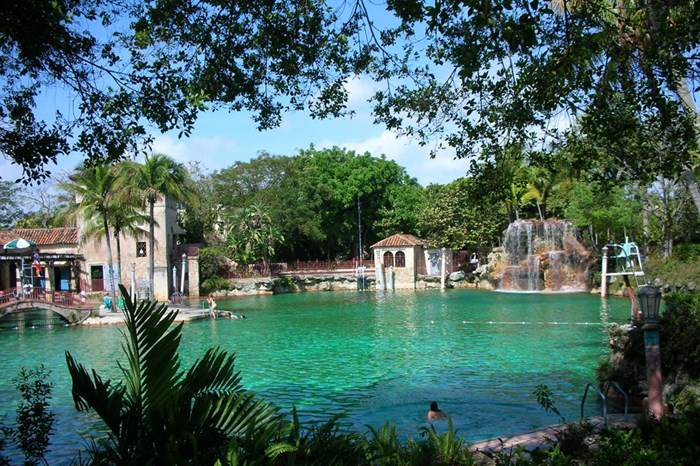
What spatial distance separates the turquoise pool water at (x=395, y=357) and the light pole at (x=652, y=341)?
271 cm

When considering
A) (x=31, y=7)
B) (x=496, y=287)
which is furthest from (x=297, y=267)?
(x=31, y=7)

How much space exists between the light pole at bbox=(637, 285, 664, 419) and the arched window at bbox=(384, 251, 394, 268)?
3969 centimetres

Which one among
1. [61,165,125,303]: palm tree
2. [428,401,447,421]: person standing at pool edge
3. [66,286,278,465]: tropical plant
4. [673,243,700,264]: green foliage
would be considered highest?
[61,165,125,303]: palm tree

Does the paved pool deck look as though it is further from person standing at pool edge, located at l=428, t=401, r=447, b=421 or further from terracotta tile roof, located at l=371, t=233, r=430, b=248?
terracotta tile roof, located at l=371, t=233, r=430, b=248

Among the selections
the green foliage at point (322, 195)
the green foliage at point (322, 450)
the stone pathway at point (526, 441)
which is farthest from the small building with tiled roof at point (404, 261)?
the green foliage at point (322, 450)

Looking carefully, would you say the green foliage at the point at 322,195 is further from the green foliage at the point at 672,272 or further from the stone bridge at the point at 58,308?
the green foliage at the point at 672,272

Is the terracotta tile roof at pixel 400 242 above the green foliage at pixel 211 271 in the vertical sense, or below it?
above

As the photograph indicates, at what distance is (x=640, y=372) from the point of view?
10.6 meters

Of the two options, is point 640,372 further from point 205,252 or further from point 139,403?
point 205,252

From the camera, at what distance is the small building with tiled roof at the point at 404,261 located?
152 feet

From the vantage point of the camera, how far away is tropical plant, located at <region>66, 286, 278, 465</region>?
3.90m

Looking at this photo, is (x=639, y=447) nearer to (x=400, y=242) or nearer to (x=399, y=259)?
(x=400, y=242)

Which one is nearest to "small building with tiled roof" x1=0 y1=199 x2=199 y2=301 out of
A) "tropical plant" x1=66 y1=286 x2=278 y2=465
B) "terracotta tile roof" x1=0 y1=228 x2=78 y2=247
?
"terracotta tile roof" x1=0 y1=228 x2=78 y2=247

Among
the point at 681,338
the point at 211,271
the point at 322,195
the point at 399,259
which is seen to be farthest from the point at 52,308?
the point at 681,338
